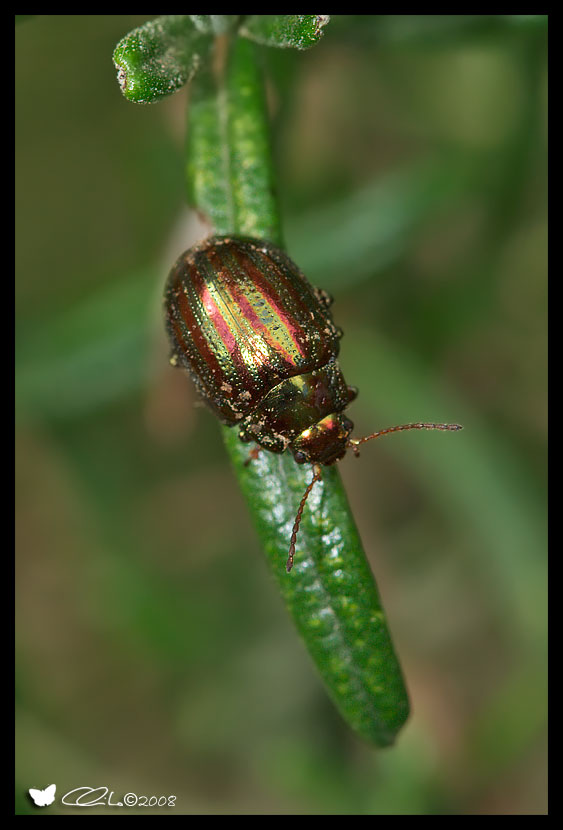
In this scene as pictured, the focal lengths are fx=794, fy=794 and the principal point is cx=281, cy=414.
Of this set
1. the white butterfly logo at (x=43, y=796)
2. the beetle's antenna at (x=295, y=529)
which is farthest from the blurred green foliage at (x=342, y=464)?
the beetle's antenna at (x=295, y=529)

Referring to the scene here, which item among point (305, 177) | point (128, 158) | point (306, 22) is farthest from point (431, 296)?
point (306, 22)

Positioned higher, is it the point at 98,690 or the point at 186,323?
the point at 186,323

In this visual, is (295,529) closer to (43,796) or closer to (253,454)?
(253,454)

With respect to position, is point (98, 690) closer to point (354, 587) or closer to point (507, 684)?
point (507, 684)

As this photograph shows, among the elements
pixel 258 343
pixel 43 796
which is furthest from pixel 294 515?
pixel 43 796

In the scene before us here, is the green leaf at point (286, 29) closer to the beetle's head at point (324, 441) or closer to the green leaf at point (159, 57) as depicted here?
the green leaf at point (159, 57)

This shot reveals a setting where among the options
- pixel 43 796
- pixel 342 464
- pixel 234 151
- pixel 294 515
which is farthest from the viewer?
Answer: pixel 342 464

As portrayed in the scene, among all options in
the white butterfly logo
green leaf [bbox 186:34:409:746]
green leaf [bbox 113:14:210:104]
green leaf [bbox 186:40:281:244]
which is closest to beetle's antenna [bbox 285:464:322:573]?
green leaf [bbox 186:34:409:746]
